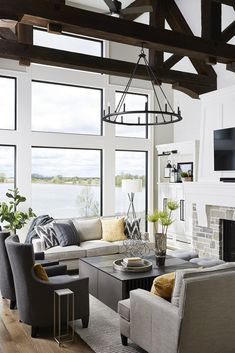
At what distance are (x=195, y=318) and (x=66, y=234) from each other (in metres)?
3.84

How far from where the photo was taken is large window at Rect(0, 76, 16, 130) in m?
7.36

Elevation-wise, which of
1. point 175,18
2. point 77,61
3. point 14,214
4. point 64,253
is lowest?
point 64,253

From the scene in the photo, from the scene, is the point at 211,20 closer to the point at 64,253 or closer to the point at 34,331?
the point at 64,253

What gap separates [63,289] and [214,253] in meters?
3.82

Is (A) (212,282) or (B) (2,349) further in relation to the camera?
(B) (2,349)

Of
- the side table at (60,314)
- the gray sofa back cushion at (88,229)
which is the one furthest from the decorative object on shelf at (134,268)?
the gray sofa back cushion at (88,229)

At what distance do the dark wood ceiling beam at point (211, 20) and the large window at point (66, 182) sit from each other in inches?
154

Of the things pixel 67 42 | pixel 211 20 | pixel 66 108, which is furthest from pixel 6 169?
pixel 211 20

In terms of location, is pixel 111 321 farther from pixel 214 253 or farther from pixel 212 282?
pixel 214 253

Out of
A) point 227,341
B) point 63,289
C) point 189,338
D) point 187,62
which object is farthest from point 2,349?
point 187,62

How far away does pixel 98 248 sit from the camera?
6.27 m

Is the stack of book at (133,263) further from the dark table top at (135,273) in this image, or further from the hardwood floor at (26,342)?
the hardwood floor at (26,342)

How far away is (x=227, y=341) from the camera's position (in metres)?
3.02

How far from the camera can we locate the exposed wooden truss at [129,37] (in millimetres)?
3992
